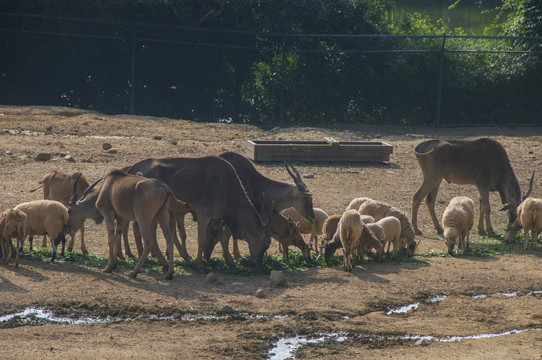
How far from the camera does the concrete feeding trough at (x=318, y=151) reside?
17.8 m

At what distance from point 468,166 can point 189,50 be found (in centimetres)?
1245

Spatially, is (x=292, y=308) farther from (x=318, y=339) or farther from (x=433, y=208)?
(x=433, y=208)

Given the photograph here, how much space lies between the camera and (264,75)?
24.7 m

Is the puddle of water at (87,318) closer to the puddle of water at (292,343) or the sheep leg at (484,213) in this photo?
the puddle of water at (292,343)

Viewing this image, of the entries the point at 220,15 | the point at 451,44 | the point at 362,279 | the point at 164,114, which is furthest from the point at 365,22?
the point at 362,279

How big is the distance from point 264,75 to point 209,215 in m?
14.2

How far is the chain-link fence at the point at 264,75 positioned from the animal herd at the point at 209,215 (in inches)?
435

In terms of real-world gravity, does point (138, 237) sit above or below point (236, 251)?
above

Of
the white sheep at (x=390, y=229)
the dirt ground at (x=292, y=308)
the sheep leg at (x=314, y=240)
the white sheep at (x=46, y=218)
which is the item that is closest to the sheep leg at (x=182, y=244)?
the dirt ground at (x=292, y=308)

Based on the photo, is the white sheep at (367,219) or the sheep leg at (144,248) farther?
the white sheep at (367,219)

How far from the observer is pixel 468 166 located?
13.9 meters

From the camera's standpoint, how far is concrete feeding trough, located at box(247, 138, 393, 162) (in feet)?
58.5

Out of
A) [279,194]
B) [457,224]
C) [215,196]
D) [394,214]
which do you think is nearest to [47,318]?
[215,196]

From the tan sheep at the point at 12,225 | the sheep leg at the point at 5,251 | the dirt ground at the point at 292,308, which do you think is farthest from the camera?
the sheep leg at the point at 5,251
